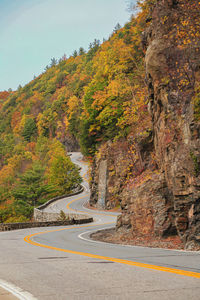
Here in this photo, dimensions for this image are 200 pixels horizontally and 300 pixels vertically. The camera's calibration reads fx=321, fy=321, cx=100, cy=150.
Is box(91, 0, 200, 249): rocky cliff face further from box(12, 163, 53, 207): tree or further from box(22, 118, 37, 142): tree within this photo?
box(22, 118, 37, 142): tree

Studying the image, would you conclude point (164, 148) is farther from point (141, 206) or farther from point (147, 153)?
point (147, 153)

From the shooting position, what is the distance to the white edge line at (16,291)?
4.51 m

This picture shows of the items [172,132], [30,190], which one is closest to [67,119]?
[30,190]

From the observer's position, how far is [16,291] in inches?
194

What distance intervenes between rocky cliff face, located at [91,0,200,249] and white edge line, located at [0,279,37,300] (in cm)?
820

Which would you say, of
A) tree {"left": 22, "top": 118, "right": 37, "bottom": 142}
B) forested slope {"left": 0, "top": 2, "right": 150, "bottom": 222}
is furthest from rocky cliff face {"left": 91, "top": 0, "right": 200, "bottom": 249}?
tree {"left": 22, "top": 118, "right": 37, "bottom": 142}

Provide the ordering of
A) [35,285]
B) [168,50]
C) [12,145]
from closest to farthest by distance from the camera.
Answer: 1. [35,285]
2. [168,50]
3. [12,145]

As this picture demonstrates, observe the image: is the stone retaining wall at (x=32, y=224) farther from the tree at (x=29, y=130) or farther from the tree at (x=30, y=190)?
the tree at (x=29, y=130)

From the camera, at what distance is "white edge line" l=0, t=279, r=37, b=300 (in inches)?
178

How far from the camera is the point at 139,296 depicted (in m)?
4.32

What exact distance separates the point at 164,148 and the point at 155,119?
3240 mm

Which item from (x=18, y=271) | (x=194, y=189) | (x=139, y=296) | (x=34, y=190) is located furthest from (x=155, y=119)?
(x=34, y=190)

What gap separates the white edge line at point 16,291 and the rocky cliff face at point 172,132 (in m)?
8.20

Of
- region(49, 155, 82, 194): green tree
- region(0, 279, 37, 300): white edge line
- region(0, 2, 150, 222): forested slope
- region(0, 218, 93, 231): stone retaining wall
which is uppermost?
region(0, 2, 150, 222): forested slope
